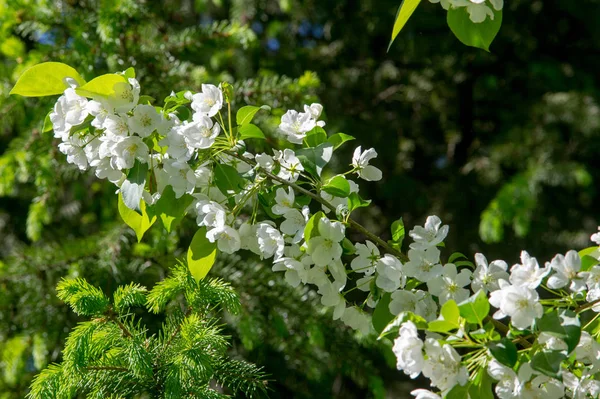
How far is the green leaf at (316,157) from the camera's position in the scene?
0.86m

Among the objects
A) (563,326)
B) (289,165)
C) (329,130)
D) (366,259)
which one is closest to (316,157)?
(289,165)

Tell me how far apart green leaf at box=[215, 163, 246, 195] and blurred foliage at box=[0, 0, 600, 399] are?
0.69 metres

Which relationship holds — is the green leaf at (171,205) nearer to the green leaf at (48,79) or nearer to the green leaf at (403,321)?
the green leaf at (48,79)

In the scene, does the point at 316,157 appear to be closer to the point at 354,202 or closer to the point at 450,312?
the point at 354,202

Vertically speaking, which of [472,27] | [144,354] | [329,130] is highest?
[472,27]

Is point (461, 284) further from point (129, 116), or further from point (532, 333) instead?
point (129, 116)

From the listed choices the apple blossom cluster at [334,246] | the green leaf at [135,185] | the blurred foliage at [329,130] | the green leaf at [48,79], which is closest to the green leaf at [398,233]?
the apple blossom cluster at [334,246]

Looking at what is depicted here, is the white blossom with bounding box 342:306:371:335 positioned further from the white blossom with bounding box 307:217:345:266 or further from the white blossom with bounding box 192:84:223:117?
the white blossom with bounding box 192:84:223:117

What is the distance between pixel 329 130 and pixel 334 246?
1401 mm

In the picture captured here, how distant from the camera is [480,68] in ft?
9.12

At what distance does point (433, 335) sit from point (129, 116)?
16.5 inches

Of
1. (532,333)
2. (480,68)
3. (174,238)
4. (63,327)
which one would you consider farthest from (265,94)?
(480,68)

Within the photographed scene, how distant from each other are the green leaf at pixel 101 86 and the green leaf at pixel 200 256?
21 centimetres

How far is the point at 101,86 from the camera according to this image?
797 mm
